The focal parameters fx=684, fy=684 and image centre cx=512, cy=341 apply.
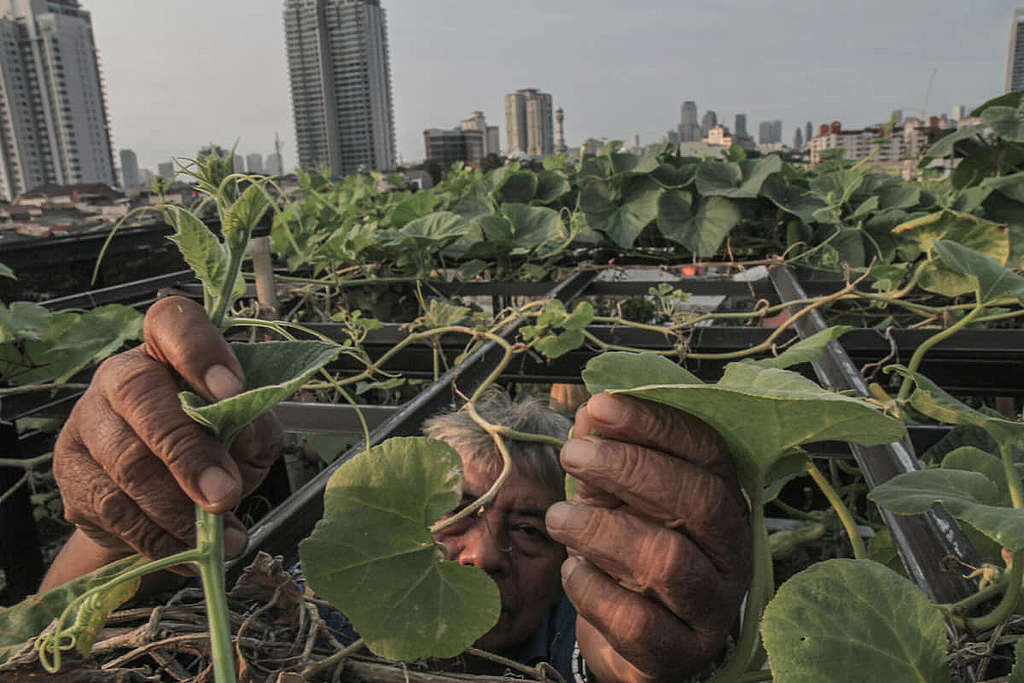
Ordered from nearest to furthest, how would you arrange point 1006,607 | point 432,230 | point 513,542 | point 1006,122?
point 1006,607 → point 513,542 → point 432,230 → point 1006,122

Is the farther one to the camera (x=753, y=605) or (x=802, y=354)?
(x=802, y=354)

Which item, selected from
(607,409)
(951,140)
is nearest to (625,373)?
(607,409)

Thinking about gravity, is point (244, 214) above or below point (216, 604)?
above

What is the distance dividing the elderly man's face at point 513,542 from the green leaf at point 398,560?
48cm

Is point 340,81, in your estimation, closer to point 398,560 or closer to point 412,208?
point 412,208

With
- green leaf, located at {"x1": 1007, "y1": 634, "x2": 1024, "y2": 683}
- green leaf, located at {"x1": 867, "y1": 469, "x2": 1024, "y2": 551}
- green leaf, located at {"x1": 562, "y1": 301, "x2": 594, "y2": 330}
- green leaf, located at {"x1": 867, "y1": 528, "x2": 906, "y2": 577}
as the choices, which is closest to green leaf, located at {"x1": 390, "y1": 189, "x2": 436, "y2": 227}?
green leaf, located at {"x1": 562, "y1": 301, "x2": 594, "y2": 330}

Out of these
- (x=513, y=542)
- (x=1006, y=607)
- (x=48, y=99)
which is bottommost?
(x=513, y=542)

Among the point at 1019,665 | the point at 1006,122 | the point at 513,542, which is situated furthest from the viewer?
the point at 1006,122

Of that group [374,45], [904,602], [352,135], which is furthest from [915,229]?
[352,135]

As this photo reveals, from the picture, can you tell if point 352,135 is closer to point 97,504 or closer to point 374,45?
point 374,45

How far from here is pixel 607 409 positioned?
0.44 m

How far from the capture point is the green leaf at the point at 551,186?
2.56 metres

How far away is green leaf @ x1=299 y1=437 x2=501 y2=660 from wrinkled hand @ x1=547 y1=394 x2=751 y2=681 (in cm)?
8

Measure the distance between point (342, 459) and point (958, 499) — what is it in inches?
19.8
